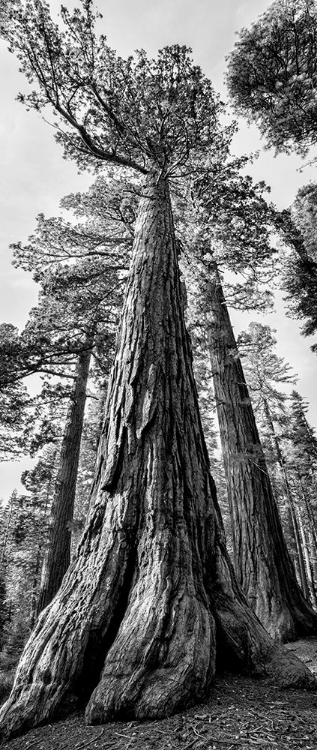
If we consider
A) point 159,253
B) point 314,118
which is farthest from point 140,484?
point 314,118

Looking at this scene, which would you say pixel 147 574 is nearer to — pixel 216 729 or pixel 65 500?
pixel 216 729

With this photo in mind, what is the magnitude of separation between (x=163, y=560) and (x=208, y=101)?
24.6 feet

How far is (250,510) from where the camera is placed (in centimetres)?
646

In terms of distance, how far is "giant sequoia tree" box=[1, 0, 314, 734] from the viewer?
1.91m

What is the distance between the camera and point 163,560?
2.29m

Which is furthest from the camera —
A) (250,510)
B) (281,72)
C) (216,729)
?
(281,72)

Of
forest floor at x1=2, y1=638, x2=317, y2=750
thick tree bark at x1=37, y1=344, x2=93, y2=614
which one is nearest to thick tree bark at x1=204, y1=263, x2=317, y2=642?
thick tree bark at x1=37, y1=344, x2=93, y2=614

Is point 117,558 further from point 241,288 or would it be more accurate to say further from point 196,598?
point 241,288

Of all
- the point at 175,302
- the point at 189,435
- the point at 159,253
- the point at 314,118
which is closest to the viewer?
the point at 189,435

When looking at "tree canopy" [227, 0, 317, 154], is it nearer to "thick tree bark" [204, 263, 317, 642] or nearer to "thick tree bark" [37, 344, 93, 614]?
"thick tree bark" [204, 263, 317, 642]

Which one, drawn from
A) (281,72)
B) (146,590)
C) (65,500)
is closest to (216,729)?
(146,590)

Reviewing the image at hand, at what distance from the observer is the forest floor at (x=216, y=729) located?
1.51 meters

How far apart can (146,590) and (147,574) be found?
90mm

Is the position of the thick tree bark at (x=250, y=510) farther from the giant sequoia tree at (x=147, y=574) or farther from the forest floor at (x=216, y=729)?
the forest floor at (x=216, y=729)
